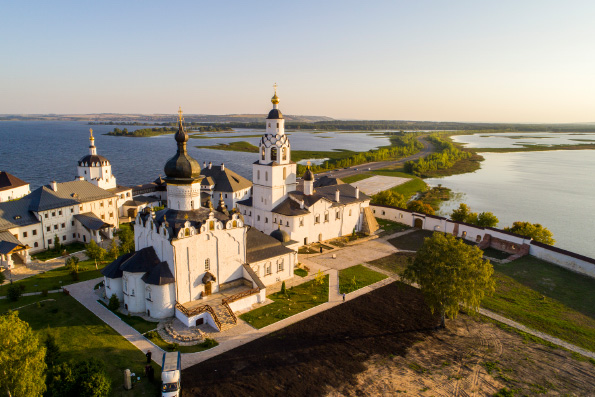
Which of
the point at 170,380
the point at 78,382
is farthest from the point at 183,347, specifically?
the point at 78,382

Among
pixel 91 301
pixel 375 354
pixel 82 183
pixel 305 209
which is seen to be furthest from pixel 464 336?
pixel 82 183

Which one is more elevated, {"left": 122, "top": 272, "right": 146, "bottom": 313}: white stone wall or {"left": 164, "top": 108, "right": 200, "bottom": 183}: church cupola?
{"left": 164, "top": 108, "right": 200, "bottom": 183}: church cupola

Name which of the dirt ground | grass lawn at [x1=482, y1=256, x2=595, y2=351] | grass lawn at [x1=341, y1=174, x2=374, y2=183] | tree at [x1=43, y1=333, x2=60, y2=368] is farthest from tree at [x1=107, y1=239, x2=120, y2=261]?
grass lawn at [x1=341, y1=174, x2=374, y2=183]

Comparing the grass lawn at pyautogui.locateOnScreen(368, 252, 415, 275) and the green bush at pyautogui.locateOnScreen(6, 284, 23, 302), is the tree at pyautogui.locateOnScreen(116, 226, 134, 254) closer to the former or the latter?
the green bush at pyautogui.locateOnScreen(6, 284, 23, 302)

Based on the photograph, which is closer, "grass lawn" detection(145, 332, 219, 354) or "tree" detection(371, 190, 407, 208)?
"grass lawn" detection(145, 332, 219, 354)

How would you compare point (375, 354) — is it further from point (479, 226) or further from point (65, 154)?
point (65, 154)

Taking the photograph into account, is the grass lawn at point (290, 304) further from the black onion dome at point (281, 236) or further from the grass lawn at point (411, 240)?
the grass lawn at point (411, 240)

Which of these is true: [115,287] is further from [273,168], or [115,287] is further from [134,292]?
[273,168]
